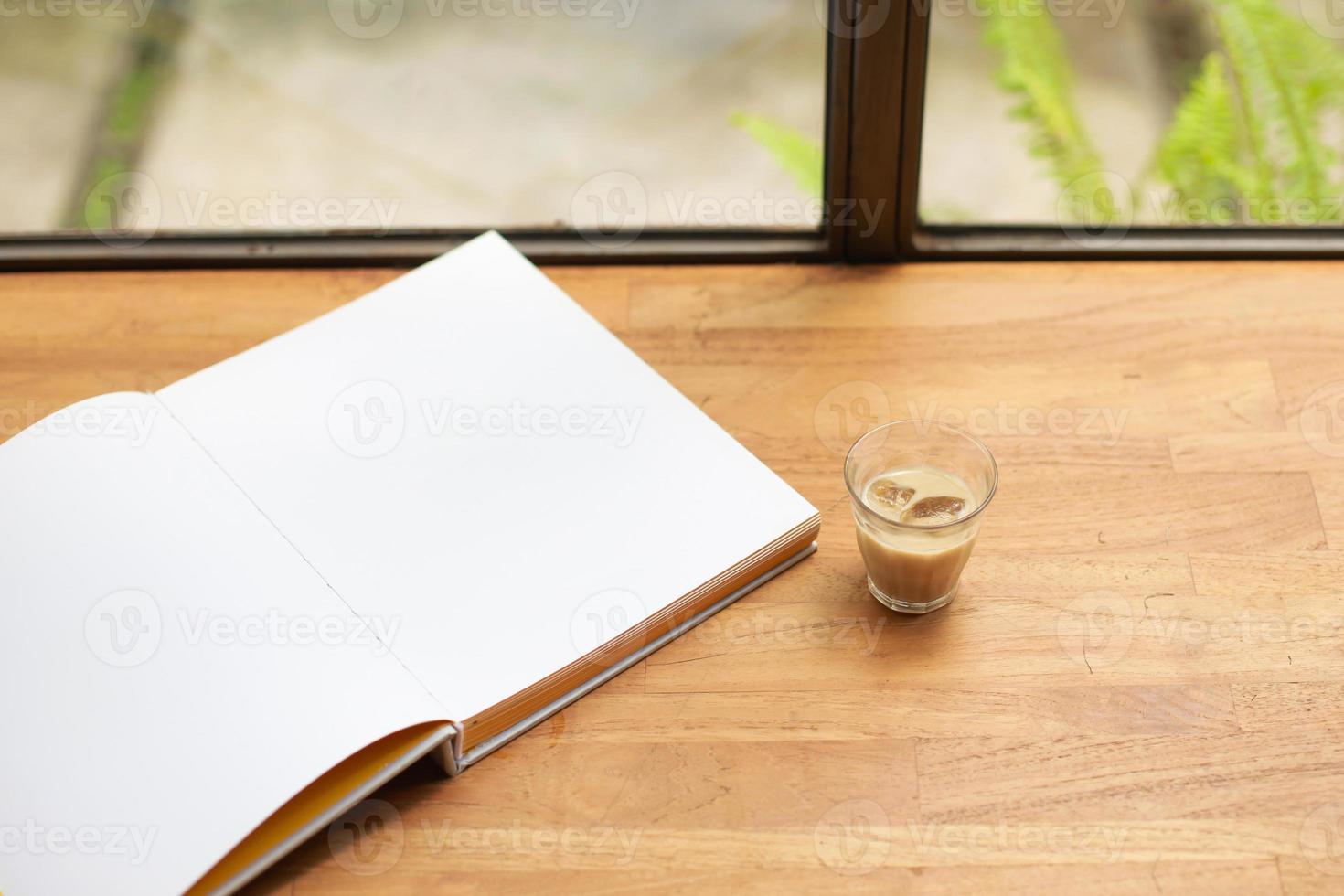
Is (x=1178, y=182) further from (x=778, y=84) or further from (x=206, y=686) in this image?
(x=206, y=686)

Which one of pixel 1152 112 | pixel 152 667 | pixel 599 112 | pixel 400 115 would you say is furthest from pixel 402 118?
pixel 1152 112

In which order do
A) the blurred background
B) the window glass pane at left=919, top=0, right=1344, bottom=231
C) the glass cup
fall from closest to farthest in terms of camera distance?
the glass cup
the blurred background
the window glass pane at left=919, top=0, right=1344, bottom=231

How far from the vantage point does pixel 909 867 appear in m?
→ 0.71

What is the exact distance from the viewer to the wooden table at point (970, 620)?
723mm

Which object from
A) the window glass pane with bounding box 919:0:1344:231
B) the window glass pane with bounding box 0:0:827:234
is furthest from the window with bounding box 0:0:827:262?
the window glass pane with bounding box 919:0:1344:231

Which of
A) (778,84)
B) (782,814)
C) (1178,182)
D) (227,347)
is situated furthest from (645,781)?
(1178,182)

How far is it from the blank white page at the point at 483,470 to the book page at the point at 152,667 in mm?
33

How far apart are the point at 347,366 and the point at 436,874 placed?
415 mm

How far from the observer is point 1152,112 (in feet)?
4.59

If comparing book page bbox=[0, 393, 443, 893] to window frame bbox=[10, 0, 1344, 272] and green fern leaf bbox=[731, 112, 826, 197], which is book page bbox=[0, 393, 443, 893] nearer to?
window frame bbox=[10, 0, 1344, 272]

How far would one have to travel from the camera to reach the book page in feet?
2.24

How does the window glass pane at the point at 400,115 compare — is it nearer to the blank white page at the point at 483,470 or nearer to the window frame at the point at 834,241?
the window frame at the point at 834,241

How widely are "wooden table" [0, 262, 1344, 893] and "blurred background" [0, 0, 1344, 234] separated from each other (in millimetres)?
121

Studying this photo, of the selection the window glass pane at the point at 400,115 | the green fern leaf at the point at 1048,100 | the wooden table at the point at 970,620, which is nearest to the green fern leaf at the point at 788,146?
the window glass pane at the point at 400,115
